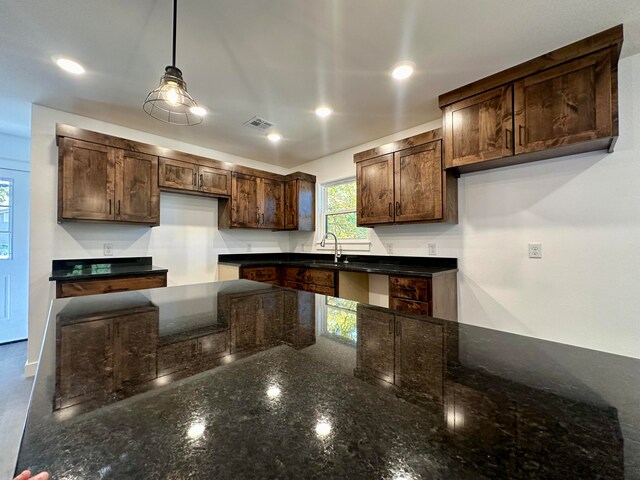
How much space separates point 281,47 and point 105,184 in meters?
2.21

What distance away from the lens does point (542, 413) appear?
45 cm

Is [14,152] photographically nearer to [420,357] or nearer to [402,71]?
[402,71]

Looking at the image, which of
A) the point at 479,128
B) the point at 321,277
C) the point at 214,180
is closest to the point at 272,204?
the point at 214,180

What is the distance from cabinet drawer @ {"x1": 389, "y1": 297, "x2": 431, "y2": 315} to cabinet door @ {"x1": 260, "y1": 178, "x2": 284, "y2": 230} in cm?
224

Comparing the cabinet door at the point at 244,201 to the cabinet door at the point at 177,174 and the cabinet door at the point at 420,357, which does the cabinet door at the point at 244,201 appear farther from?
the cabinet door at the point at 420,357

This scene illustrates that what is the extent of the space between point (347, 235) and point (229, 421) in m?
3.64

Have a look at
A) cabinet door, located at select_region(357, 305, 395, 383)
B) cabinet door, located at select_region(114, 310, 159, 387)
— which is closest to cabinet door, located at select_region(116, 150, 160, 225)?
Result: cabinet door, located at select_region(114, 310, 159, 387)

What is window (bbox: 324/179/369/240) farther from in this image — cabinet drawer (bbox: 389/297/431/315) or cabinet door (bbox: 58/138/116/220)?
cabinet door (bbox: 58/138/116/220)

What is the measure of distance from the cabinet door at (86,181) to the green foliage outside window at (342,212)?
273 centimetres

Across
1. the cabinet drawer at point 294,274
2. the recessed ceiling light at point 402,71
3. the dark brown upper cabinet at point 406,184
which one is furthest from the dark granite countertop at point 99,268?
the recessed ceiling light at point 402,71

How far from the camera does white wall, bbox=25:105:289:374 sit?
266 centimetres

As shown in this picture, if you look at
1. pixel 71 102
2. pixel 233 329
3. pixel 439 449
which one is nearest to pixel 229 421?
pixel 439 449

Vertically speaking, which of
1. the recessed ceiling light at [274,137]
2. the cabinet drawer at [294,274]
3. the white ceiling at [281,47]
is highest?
the white ceiling at [281,47]

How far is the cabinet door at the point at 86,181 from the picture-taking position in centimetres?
257
